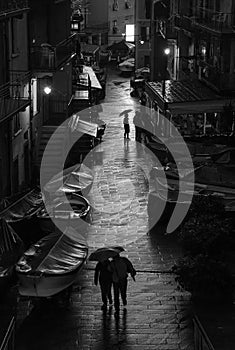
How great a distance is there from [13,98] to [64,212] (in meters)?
6.21

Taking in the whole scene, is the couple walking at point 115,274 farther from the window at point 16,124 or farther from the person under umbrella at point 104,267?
the window at point 16,124

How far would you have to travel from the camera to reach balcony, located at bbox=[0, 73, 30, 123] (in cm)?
2603

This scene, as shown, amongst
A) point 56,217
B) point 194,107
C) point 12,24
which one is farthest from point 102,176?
point 56,217

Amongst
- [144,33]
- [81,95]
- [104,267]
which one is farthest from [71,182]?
[144,33]

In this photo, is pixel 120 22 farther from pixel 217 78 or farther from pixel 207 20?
pixel 217 78

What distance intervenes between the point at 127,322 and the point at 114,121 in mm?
33271

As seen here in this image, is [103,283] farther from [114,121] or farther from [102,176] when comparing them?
[114,121]

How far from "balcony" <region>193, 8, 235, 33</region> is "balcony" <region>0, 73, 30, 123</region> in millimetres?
9701

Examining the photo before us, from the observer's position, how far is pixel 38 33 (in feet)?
131

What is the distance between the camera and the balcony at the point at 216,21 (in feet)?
122

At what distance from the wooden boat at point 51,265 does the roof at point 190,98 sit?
17029 millimetres

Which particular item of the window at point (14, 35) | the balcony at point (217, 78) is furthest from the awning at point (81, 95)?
the window at point (14, 35)

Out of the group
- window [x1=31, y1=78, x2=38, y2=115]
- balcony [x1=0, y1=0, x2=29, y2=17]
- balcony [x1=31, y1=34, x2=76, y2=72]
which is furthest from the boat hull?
balcony [x1=31, y1=34, x2=76, y2=72]

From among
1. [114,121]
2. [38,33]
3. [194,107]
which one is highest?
[38,33]
